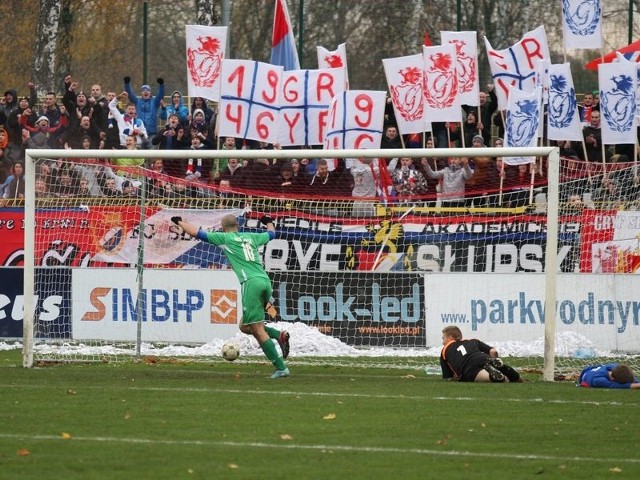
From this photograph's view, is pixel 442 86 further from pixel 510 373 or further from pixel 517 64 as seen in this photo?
pixel 510 373

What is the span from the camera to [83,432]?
10719 millimetres

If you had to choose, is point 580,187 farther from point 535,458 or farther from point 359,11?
point 359,11

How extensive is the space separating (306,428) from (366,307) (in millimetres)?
8877

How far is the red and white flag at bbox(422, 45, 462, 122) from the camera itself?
22.4 m

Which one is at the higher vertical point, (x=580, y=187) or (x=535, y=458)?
(x=580, y=187)

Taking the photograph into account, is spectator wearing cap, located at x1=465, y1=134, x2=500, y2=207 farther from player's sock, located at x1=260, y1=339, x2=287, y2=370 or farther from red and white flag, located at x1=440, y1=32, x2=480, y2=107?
player's sock, located at x1=260, y1=339, x2=287, y2=370

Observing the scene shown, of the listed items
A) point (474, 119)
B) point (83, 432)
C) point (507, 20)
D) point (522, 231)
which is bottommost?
point (83, 432)

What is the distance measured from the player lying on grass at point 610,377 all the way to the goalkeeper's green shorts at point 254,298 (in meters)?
3.85

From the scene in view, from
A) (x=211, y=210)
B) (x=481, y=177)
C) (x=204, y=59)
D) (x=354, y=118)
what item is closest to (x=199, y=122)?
(x=204, y=59)

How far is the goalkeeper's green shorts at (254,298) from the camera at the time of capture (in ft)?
50.9

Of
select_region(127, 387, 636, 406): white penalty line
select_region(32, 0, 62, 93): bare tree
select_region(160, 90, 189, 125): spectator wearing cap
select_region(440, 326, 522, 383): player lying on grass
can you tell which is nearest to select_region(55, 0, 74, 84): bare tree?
select_region(32, 0, 62, 93): bare tree

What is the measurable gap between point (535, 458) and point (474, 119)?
563 inches

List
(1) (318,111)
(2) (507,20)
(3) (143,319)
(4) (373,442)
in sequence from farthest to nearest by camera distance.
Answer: (2) (507,20) < (1) (318,111) < (3) (143,319) < (4) (373,442)

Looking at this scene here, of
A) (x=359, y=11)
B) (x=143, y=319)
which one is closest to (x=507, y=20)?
(x=359, y=11)
